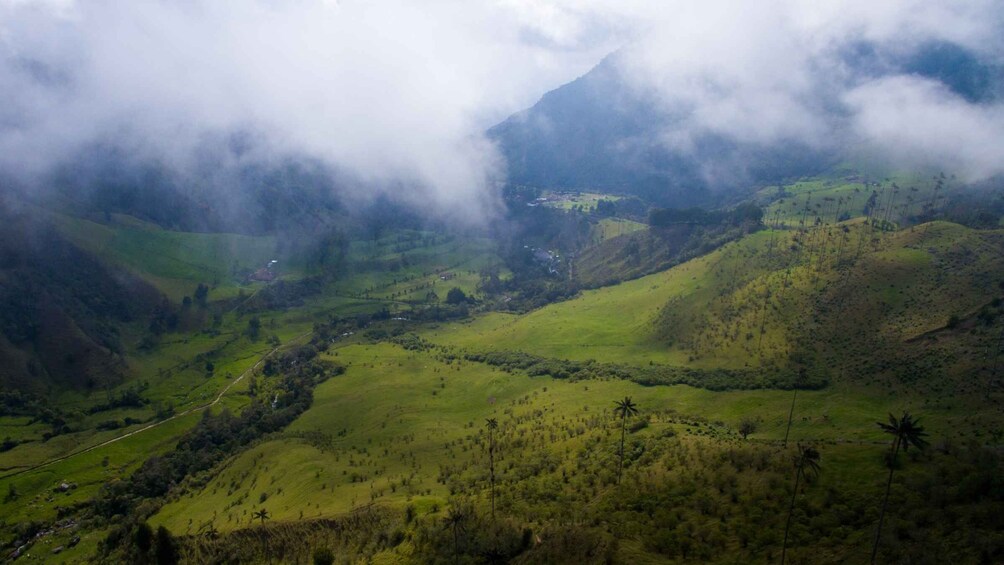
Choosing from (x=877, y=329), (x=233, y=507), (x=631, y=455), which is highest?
(x=877, y=329)


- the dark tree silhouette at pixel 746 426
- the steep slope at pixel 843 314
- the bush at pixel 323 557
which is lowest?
the bush at pixel 323 557

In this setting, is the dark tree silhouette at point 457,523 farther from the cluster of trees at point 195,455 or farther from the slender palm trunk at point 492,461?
the cluster of trees at point 195,455

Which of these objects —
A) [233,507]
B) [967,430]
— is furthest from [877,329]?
[233,507]

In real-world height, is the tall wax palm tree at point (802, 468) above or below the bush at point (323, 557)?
above

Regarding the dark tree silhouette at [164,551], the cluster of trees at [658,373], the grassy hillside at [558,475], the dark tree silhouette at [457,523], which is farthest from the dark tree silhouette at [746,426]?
the dark tree silhouette at [164,551]

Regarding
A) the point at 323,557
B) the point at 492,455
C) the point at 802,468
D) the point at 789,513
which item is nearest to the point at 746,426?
the point at 802,468

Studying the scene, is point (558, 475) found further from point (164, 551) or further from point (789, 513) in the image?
point (164, 551)

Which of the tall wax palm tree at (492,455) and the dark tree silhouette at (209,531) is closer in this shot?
the tall wax palm tree at (492,455)

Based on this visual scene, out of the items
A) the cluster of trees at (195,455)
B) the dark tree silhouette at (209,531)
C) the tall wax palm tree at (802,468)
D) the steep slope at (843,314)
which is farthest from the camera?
the cluster of trees at (195,455)

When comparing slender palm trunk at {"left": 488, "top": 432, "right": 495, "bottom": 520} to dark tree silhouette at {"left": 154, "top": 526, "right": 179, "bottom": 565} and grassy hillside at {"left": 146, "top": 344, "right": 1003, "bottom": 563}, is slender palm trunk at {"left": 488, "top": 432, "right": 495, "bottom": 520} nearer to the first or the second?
grassy hillside at {"left": 146, "top": 344, "right": 1003, "bottom": 563}

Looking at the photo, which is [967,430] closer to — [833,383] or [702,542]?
[833,383]

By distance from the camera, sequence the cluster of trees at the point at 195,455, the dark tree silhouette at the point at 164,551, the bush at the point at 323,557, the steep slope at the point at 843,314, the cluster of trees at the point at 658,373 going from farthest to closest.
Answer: the cluster of trees at the point at 195,455 → the cluster of trees at the point at 658,373 → the steep slope at the point at 843,314 → the dark tree silhouette at the point at 164,551 → the bush at the point at 323,557

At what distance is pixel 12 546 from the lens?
126250 mm

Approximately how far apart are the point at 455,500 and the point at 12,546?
357ft
